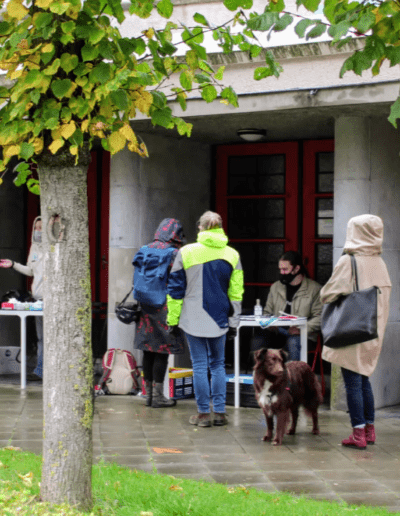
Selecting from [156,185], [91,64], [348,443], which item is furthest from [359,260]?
[156,185]

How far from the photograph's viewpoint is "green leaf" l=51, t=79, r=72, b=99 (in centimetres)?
468

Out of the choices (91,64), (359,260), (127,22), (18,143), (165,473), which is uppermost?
(127,22)

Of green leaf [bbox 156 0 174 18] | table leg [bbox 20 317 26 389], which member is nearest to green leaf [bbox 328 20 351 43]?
green leaf [bbox 156 0 174 18]

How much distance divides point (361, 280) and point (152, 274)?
2499mm

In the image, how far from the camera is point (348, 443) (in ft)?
24.2

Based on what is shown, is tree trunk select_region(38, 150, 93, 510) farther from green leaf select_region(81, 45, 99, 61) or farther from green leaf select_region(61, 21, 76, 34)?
green leaf select_region(61, 21, 76, 34)

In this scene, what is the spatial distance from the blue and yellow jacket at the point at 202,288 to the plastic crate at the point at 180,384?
58.4 inches

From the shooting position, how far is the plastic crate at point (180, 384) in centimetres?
956

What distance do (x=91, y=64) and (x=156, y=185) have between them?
605 centimetres

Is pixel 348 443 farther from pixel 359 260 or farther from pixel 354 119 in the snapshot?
pixel 354 119

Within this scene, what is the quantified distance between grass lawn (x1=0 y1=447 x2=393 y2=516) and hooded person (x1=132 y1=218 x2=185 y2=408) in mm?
3011

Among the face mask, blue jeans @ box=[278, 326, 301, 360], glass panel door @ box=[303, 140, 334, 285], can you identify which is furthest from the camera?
glass panel door @ box=[303, 140, 334, 285]

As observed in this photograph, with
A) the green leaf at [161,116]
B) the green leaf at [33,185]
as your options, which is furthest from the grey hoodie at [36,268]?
the green leaf at [161,116]

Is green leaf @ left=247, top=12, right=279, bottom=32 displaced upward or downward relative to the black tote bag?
upward
